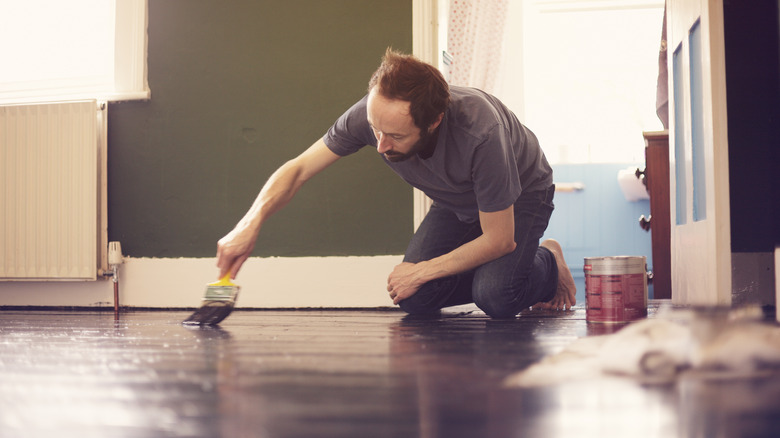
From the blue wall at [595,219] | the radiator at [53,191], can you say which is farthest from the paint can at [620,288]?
the blue wall at [595,219]

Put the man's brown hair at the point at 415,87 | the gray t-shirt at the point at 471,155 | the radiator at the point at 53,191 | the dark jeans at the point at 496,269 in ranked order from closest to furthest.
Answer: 1. the man's brown hair at the point at 415,87
2. the gray t-shirt at the point at 471,155
3. the dark jeans at the point at 496,269
4. the radiator at the point at 53,191

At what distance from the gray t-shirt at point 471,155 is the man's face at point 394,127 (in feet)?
0.31

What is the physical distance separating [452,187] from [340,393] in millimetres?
988

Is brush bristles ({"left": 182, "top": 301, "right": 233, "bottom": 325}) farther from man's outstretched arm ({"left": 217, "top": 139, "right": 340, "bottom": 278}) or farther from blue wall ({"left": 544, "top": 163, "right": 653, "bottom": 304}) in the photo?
blue wall ({"left": 544, "top": 163, "right": 653, "bottom": 304})

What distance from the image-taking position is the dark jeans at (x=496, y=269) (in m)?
1.80

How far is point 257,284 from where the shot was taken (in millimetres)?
2469

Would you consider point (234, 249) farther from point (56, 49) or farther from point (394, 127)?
point (56, 49)

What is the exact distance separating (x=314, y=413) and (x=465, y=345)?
0.60 meters

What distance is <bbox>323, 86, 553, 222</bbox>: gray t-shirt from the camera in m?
1.51

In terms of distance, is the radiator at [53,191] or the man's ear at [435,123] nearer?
the man's ear at [435,123]

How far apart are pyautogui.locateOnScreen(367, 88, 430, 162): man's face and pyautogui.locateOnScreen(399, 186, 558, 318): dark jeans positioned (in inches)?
18.9

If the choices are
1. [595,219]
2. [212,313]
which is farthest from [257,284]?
[595,219]

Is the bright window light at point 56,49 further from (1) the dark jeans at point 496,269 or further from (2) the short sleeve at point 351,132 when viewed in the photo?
(1) the dark jeans at point 496,269

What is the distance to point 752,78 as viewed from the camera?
6.71 feet
